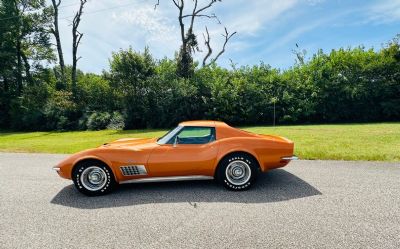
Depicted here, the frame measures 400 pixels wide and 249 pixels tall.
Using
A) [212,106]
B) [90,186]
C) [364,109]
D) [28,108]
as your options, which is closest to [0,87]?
[28,108]

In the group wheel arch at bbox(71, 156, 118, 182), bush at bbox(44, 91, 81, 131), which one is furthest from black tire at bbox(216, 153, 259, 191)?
bush at bbox(44, 91, 81, 131)

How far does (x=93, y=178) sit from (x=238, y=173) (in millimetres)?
2514

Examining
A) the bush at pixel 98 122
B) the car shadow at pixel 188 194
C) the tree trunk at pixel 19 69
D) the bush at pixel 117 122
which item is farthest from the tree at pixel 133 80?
the car shadow at pixel 188 194

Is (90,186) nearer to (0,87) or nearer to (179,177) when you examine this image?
(179,177)

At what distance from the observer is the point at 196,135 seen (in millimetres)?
5355

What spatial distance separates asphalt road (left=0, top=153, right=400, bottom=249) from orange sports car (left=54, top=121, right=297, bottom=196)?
0.27 m

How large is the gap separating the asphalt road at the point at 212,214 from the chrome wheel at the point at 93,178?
220mm

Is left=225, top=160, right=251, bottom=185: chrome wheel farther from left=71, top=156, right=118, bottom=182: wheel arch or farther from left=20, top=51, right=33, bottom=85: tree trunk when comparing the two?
left=20, top=51, right=33, bottom=85: tree trunk

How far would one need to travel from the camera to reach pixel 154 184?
5.86m

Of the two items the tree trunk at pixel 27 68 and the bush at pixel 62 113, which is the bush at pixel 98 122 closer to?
the bush at pixel 62 113

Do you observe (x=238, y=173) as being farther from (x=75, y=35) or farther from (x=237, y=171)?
(x=75, y=35)

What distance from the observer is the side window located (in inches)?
209

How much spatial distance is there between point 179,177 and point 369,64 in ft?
74.6

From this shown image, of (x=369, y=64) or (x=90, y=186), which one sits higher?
(x=369, y=64)
